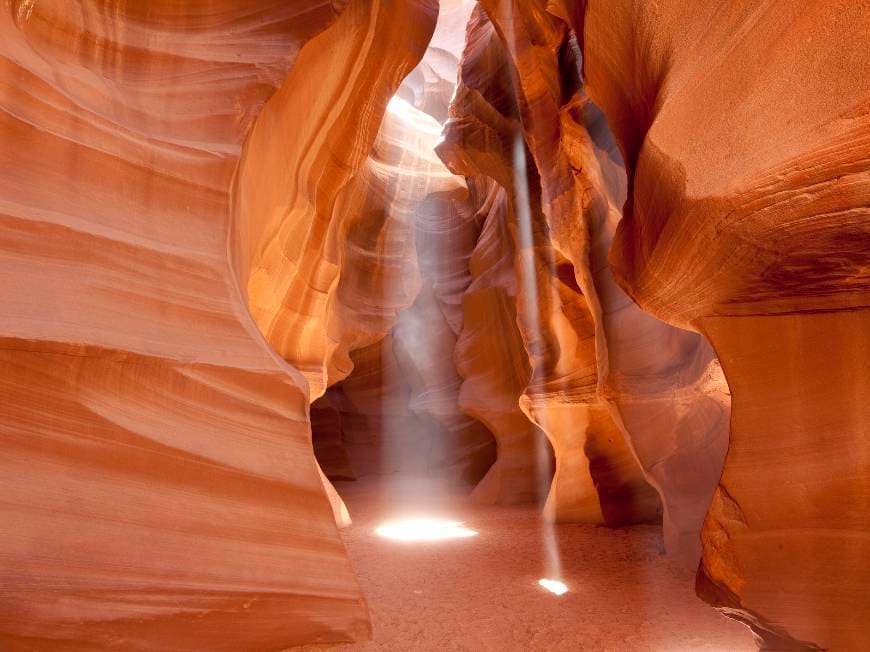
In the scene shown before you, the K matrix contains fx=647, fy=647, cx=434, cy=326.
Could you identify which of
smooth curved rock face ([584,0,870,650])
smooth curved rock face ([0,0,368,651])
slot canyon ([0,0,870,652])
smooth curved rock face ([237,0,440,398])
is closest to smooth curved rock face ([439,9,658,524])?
slot canyon ([0,0,870,652])

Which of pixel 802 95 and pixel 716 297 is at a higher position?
pixel 802 95

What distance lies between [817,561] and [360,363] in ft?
37.5

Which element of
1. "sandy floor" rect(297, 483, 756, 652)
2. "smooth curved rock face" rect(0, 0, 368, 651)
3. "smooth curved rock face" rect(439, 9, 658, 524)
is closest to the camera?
"smooth curved rock face" rect(0, 0, 368, 651)

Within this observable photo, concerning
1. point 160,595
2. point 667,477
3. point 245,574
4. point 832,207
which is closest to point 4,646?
point 160,595

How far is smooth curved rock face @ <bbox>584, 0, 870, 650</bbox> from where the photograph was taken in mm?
2152

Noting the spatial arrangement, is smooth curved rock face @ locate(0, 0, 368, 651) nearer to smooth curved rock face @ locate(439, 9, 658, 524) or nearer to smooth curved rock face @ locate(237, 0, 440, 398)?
smooth curved rock face @ locate(237, 0, 440, 398)

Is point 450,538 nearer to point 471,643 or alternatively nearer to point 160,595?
point 471,643

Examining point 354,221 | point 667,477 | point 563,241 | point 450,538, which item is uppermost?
point 354,221

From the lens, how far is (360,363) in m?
13.8

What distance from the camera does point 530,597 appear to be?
4293mm

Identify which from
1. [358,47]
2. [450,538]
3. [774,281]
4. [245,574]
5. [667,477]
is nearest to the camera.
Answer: [245,574]

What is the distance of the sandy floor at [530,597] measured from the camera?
3535 mm

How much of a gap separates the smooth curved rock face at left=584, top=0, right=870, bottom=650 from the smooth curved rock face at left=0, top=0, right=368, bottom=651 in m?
1.81

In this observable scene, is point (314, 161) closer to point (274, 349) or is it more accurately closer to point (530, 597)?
point (274, 349)
